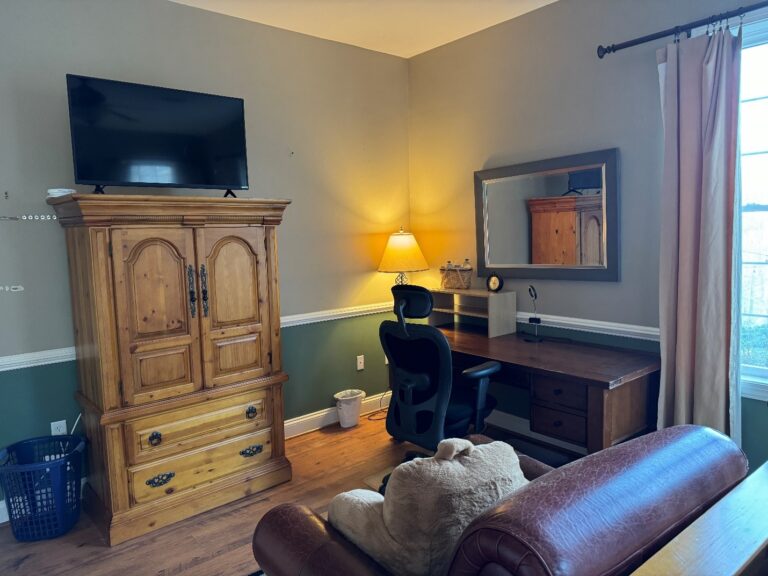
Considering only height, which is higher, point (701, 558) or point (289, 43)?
point (289, 43)

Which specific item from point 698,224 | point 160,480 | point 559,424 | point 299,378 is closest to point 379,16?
point 698,224

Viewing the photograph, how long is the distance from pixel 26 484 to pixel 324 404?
1884 mm

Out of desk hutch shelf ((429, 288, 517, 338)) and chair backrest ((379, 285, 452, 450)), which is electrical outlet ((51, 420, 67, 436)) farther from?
desk hutch shelf ((429, 288, 517, 338))

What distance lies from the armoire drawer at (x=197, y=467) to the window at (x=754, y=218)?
2.53 meters

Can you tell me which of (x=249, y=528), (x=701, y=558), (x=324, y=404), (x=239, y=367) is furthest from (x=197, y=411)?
(x=701, y=558)

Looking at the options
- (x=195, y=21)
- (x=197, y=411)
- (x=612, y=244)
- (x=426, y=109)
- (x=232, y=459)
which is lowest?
(x=232, y=459)

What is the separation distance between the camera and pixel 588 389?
8.32 ft

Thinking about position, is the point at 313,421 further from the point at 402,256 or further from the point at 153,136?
the point at 153,136

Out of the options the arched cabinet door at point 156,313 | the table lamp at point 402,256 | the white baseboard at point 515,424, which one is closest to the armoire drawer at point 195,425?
the arched cabinet door at point 156,313

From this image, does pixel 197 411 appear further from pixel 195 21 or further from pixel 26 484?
pixel 195 21

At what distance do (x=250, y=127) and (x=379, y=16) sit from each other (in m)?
1.09

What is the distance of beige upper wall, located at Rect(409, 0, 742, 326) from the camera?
286 centimetres

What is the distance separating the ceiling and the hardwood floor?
9.20 ft

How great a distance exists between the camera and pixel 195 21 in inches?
125
